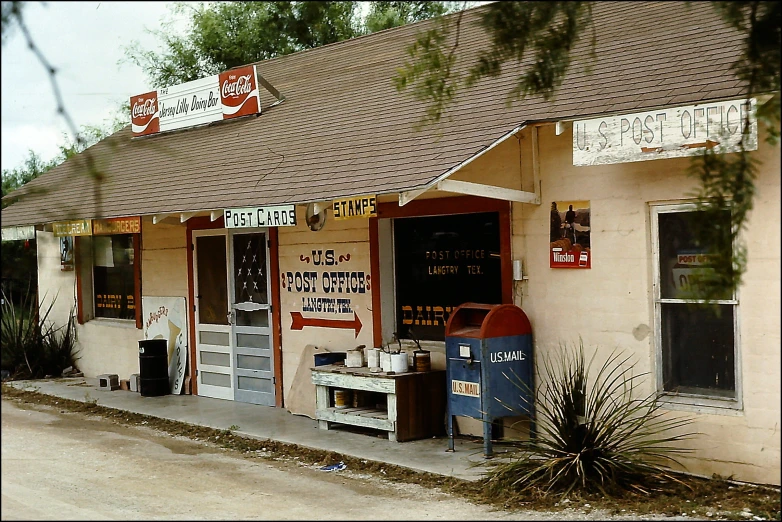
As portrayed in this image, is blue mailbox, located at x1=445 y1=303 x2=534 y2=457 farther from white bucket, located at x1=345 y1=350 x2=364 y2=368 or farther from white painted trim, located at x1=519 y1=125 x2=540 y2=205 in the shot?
white bucket, located at x1=345 y1=350 x2=364 y2=368

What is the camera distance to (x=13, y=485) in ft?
27.3

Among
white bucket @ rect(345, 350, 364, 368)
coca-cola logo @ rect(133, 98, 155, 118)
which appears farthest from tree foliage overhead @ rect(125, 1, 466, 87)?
white bucket @ rect(345, 350, 364, 368)

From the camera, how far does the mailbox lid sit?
8.88m

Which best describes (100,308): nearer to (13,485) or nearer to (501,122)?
(13,485)

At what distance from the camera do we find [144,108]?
640 inches

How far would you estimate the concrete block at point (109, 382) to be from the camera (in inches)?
590

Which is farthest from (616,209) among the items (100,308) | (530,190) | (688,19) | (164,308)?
(100,308)

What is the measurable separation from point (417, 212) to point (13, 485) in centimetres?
485

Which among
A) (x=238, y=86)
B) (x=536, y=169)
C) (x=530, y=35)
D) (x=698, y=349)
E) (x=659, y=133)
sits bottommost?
(x=698, y=349)

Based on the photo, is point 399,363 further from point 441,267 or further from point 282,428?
point 282,428

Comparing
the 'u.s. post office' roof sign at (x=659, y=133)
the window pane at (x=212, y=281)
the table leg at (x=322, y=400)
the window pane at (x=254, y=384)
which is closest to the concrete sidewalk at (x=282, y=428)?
the table leg at (x=322, y=400)

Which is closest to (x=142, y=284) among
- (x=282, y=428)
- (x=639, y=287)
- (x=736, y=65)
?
(x=282, y=428)

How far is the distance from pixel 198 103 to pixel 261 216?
5749 millimetres

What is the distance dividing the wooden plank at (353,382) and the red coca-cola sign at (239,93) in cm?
529
